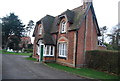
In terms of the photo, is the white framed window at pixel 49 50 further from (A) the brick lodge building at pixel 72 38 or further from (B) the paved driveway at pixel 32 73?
(B) the paved driveway at pixel 32 73

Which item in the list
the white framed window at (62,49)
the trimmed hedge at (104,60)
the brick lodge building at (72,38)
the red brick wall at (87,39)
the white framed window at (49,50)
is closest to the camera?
the trimmed hedge at (104,60)

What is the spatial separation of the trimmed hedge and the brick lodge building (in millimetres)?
1372

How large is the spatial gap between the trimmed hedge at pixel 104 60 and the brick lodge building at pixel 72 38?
1.37 metres

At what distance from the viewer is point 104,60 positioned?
15227mm

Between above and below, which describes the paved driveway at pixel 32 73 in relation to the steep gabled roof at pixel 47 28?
below

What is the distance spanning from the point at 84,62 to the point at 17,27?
37232mm

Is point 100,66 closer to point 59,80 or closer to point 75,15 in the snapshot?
point 59,80

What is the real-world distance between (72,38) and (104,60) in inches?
211

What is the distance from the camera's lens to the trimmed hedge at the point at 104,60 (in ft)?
44.7

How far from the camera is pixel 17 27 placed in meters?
49.3

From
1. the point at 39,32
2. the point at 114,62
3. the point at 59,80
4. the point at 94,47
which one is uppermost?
the point at 39,32

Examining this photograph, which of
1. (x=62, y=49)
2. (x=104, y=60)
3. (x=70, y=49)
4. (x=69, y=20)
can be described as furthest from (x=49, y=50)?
(x=104, y=60)

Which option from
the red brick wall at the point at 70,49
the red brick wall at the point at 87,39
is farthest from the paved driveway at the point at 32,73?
the red brick wall at the point at 87,39

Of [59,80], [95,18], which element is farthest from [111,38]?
[59,80]
